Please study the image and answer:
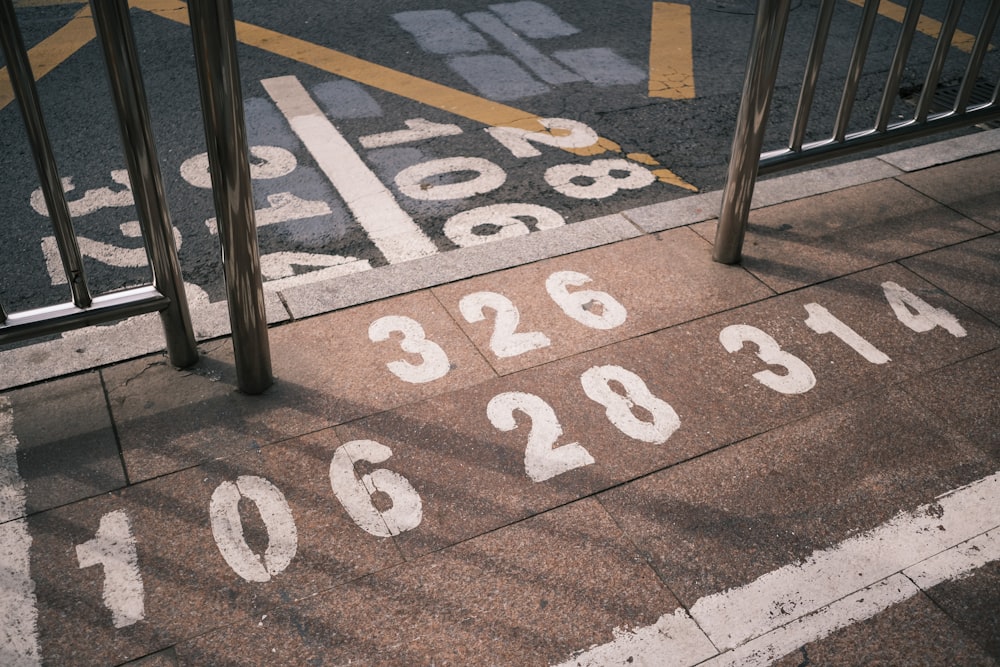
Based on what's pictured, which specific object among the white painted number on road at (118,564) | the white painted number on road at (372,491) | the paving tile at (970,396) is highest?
the paving tile at (970,396)

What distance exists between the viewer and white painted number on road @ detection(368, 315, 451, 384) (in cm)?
318

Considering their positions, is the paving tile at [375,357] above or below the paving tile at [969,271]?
below

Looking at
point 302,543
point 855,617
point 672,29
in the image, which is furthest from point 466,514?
point 672,29

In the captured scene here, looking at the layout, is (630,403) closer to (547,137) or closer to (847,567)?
(847,567)

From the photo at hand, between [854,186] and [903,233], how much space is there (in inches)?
20.2

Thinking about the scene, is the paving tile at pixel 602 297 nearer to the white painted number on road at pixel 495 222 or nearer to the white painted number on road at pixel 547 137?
the white painted number on road at pixel 495 222

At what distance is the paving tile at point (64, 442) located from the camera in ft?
8.80

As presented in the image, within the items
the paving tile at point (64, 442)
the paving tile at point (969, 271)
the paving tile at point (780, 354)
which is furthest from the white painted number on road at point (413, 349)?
the paving tile at point (969, 271)

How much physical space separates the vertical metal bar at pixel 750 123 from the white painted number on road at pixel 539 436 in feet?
4.21

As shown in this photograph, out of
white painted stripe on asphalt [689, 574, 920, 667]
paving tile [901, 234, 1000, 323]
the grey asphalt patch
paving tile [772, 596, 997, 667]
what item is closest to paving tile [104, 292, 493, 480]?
the grey asphalt patch

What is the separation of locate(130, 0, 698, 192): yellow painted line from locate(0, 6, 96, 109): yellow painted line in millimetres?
518

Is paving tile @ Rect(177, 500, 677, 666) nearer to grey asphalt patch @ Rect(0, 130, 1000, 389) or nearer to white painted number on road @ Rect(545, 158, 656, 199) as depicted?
grey asphalt patch @ Rect(0, 130, 1000, 389)

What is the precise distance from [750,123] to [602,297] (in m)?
0.90

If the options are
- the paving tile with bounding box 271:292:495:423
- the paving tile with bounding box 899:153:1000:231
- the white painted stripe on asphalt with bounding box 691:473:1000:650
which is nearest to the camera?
the white painted stripe on asphalt with bounding box 691:473:1000:650
